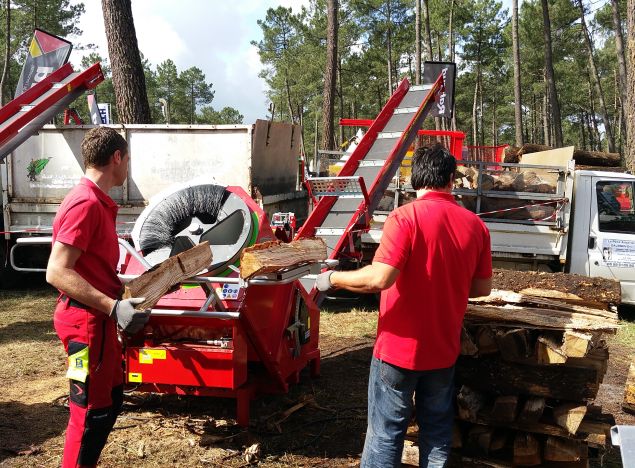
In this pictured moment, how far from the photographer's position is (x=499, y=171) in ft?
27.0

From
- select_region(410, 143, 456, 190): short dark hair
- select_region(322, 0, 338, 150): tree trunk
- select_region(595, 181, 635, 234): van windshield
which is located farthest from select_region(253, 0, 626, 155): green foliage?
select_region(410, 143, 456, 190): short dark hair

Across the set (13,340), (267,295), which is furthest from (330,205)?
(13,340)

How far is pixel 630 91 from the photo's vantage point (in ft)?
34.8

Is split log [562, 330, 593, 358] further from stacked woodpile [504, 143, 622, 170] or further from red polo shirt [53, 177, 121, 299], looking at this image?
stacked woodpile [504, 143, 622, 170]

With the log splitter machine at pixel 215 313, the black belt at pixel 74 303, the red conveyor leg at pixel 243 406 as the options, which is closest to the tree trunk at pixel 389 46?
the log splitter machine at pixel 215 313

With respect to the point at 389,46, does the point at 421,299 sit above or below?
below

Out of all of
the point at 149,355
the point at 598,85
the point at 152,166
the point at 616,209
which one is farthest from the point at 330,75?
the point at 598,85

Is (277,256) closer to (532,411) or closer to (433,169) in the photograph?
(433,169)

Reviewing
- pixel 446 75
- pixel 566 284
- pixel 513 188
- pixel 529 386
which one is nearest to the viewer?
pixel 529 386

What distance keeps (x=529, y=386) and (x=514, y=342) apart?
0.30 metres

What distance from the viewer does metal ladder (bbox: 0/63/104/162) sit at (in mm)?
7664

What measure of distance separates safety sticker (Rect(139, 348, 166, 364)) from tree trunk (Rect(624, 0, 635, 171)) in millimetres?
9872

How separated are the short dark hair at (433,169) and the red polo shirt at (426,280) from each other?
0.07 metres

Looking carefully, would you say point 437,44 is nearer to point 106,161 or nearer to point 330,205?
point 330,205
